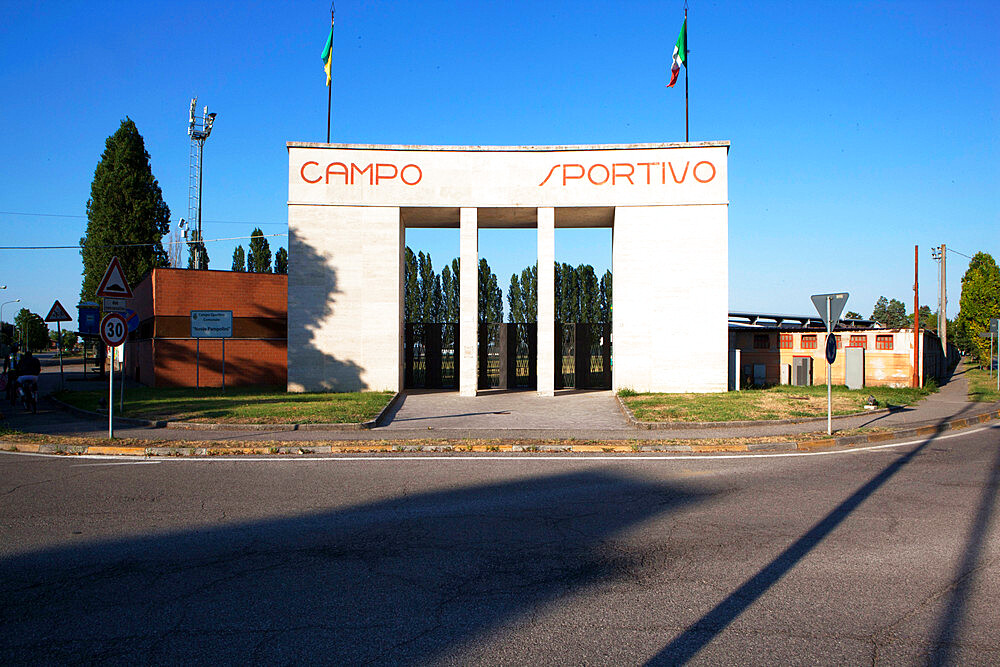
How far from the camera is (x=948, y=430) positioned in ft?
48.1

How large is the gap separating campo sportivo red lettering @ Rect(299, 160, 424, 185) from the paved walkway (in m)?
7.57

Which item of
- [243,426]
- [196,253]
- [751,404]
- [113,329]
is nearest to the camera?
[113,329]

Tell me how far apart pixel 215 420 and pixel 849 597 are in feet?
42.8

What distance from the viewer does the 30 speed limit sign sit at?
40.1 feet

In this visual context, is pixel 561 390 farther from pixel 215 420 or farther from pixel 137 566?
pixel 137 566

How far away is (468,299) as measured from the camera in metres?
21.7

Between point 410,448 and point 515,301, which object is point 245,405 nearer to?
point 410,448

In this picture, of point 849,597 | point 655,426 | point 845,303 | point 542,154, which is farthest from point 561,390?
point 849,597

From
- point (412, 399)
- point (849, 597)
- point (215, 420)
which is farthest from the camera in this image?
point (412, 399)

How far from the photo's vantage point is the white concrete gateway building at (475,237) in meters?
21.7

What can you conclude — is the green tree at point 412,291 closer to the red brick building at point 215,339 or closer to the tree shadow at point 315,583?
the red brick building at point 215,339

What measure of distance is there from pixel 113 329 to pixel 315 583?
9868mm

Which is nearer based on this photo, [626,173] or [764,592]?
[764,592]

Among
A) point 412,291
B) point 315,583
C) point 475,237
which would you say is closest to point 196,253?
point 412,291
